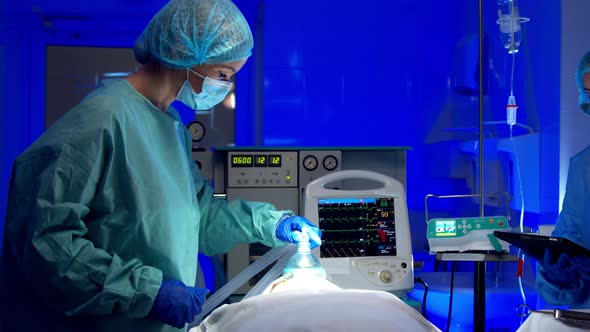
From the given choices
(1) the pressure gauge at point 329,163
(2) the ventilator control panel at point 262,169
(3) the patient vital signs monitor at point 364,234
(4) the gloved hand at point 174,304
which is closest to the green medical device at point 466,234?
(3) the patient vital signs monitor at point 364,234

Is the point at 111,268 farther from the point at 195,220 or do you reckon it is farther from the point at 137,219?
the point at 195,220

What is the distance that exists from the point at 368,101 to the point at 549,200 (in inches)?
62.1

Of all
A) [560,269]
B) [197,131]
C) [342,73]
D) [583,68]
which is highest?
[342,73]

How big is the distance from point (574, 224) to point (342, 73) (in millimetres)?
2154

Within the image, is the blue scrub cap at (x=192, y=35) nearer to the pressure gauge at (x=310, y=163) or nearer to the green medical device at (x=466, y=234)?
the green medical device at (x=466, y=234)

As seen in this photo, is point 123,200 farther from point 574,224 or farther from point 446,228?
point 574,224

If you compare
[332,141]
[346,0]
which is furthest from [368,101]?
[346,0]

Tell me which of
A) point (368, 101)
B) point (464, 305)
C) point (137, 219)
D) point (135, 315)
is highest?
point (368, 101)

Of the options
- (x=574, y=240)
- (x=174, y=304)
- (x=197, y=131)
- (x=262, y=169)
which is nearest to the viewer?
(x=174, y=304)

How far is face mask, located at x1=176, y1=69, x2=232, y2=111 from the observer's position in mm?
1699

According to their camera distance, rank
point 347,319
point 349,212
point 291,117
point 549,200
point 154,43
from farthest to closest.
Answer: point 291,117
point 549,200
point 349,212
point 154,43
point 347,319

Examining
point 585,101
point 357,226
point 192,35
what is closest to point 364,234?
point 357,226

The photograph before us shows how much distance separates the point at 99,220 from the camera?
1438 mm

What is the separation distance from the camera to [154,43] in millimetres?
1630
